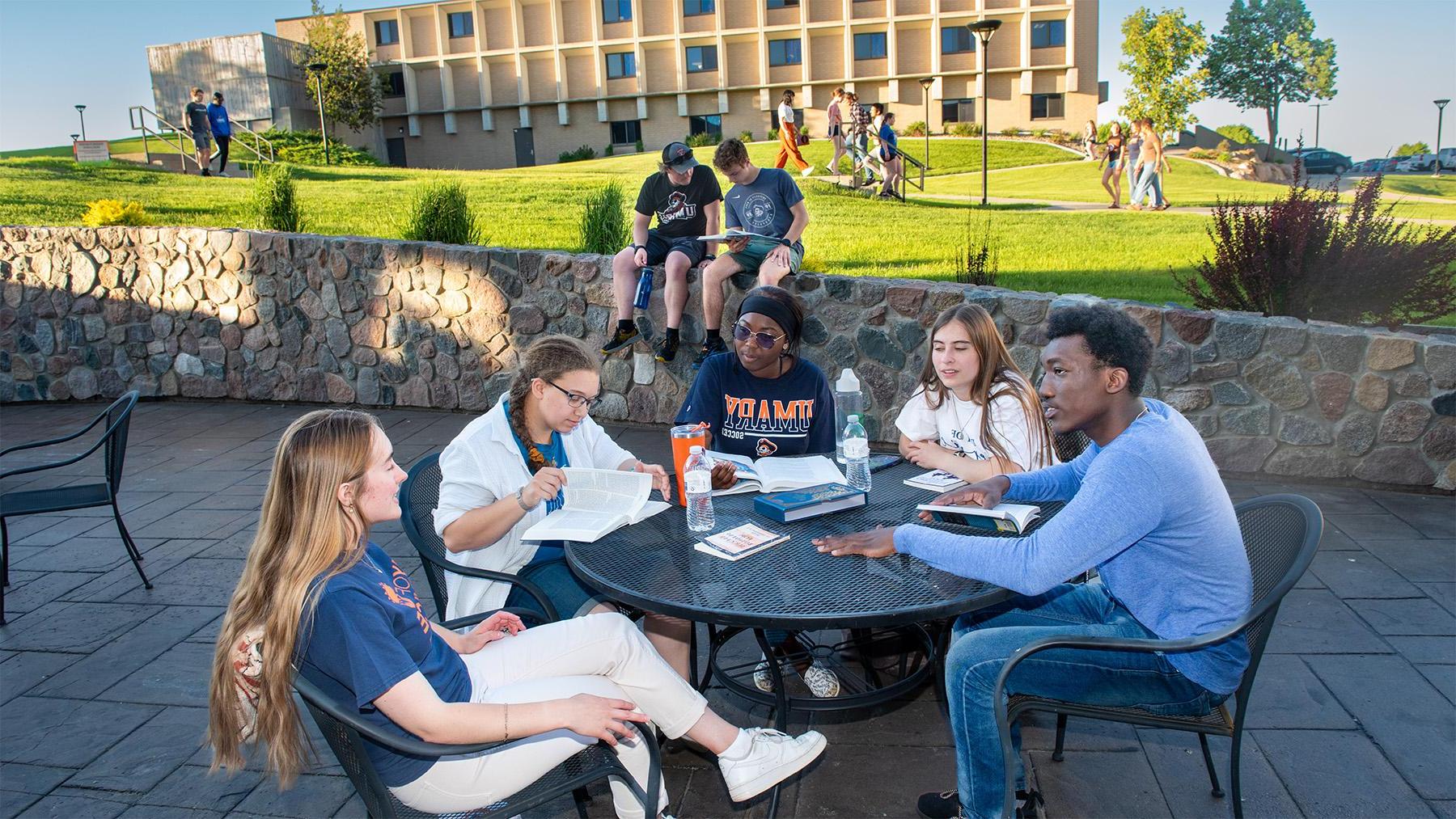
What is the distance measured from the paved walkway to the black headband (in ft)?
4.41

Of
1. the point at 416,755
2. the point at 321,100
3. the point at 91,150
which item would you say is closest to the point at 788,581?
the point at 416,755

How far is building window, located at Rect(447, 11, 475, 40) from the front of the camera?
42.7 meters

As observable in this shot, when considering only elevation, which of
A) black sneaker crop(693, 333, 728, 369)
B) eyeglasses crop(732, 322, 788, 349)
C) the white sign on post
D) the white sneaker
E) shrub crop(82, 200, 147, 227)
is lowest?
the white sneaker

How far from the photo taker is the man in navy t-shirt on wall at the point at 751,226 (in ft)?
20.8

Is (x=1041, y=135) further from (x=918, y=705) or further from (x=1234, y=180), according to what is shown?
(x=918, y=705)

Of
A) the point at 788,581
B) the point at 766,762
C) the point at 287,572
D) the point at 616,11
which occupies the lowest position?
the point at 766,762

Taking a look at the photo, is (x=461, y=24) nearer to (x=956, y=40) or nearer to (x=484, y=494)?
(x=956, y=40)

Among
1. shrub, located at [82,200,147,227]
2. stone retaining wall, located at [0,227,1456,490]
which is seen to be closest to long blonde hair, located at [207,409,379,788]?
stone retaining wall, located at [0,227,1456,490]

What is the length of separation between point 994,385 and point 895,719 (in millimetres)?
1229

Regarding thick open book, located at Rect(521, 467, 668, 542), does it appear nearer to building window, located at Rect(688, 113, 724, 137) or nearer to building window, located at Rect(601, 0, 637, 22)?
building window, located at Rect(688, 113, 724, 137)

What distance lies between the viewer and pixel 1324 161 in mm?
40938

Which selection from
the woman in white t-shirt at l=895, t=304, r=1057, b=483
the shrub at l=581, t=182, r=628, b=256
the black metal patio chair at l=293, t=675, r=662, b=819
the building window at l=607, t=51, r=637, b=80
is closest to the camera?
the black metal patio chair at l=293, t=675, r=662, b=819

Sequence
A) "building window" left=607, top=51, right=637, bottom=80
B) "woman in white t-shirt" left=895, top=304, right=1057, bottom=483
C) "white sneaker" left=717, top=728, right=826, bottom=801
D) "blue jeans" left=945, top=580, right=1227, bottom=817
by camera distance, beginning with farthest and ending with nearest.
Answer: "building window" left=607, top=51, right=637, bottom=80
"woman in white t-shirt" left=895, top=304, right=1057, bottom=483
"white sneaker" left=717, top=728, right=826, bottom=801
"blue jeans" left=945, top=580, right=1227, bottom=817

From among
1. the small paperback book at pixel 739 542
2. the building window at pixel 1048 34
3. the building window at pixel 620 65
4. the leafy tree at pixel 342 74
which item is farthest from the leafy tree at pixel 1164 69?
the small paperback book at pixel 739 542
